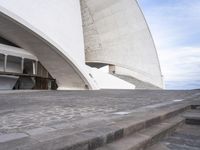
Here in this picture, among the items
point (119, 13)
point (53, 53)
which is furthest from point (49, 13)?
point (119, 13)

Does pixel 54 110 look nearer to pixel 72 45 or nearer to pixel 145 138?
pixel 145 138

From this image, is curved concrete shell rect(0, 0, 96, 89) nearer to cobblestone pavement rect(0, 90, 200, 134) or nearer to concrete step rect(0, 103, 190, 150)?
cobblestone pavement rect(0, 90, 200, 134)

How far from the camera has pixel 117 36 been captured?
17406mm

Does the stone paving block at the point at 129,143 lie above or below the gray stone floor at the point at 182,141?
above

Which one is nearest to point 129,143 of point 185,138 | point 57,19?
point 185,138

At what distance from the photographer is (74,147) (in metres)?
1.37

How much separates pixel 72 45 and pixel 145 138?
A: 1005 centimetres

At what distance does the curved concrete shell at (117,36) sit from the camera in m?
16.5

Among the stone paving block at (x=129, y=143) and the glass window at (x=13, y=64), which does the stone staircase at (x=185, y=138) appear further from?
the glass window at (x=13, y=64)

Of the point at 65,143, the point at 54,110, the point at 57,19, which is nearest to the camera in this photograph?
the point at 65,143

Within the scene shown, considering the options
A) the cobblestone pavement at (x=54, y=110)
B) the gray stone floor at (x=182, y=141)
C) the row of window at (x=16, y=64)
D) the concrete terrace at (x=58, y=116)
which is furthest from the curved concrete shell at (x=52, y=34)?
the gray stone floor at (x=182, y=141)

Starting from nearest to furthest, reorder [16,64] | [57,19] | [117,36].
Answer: [57,19], [16,64], [117,36]

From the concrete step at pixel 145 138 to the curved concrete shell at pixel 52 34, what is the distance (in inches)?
305

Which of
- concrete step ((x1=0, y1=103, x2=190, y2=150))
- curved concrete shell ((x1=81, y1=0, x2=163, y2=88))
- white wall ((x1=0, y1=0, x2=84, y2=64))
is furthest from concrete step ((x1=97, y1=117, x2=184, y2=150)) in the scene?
curved concrete shell ((x1=81, y1=0, x2=163, y2=88))
